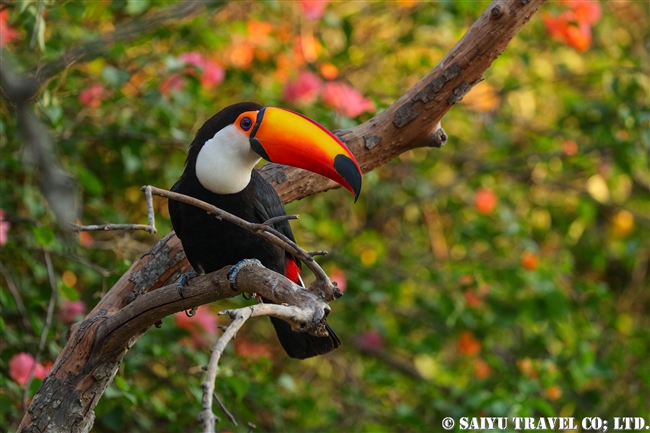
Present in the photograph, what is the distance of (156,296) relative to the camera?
8.00ft

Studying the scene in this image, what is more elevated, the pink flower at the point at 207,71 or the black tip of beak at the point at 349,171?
the black tip of beak at the point at 349,171

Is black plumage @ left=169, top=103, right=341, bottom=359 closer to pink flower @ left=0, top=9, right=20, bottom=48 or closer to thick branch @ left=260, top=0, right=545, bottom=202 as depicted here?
thick branch @ left=260, top=0, right=545, bottom=202

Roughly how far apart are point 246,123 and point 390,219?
311cm

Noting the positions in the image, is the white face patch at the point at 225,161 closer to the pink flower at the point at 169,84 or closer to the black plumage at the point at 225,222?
the black plumage at the point at 225,222

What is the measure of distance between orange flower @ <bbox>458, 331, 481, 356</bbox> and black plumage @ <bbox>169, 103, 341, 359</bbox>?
2.15 m

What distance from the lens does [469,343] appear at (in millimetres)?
4855

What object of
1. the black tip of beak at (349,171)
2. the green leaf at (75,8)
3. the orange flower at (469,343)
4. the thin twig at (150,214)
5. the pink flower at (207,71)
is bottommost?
the orange flower at (469,343)

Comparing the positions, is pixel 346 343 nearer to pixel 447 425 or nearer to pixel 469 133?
pixel 447 425

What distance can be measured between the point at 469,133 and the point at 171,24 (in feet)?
8.42

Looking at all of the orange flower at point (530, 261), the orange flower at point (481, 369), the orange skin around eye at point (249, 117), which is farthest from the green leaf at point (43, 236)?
the orange flower at point (481, 369)

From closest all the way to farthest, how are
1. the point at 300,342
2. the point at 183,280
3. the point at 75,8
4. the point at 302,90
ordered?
the point at 183,280
the point at 300,342
the point at 75,8
the point at 302,90

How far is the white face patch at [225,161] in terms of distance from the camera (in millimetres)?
2719

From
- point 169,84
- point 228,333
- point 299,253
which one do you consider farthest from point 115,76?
point 228,333

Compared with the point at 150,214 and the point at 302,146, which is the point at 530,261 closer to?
the point at 302,146
